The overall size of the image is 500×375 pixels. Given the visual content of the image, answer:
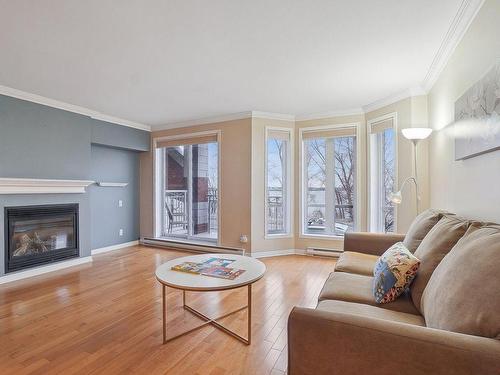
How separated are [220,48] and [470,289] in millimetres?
2428

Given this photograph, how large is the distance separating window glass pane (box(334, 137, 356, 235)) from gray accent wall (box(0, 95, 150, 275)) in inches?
143

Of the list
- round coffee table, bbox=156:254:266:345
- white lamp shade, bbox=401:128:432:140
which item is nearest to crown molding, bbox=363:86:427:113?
white lamp shade, bbox=401:128:432:140

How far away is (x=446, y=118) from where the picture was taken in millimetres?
2633

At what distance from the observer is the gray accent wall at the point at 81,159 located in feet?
11.3

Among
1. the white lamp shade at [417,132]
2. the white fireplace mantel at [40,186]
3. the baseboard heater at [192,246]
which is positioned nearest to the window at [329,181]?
the baseboard heater at [192,246]

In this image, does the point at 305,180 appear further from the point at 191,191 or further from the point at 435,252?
the point at 435,252

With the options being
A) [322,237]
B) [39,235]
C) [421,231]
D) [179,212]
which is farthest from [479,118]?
[39,235]

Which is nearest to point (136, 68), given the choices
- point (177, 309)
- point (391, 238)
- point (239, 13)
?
point (239, 13)

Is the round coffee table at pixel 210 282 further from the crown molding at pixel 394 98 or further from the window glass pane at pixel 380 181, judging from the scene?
the crown molding at pixel 394 98

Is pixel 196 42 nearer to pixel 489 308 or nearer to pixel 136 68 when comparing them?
pixel 136 68

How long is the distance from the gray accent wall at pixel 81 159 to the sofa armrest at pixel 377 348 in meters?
3.94

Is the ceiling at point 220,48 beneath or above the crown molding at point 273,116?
above

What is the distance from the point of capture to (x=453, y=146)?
2441 millimetres

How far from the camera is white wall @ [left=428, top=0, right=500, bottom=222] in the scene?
1.71m
